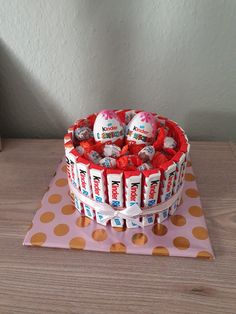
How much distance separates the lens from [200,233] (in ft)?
1.61

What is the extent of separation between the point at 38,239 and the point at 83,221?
84 mm

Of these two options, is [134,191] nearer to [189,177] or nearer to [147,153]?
[147,153]

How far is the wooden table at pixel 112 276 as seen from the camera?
0.40 metres

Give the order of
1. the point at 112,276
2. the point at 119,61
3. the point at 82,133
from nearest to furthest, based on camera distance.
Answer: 1. the point at 112,276
2. the point at 82,133
3. the point at 119,61

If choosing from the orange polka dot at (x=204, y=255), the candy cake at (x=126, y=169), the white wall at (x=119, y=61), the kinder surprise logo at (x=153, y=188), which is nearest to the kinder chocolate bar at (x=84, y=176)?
the candy cake at (x=126, y=169)

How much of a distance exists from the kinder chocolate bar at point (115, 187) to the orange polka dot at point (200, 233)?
0.14 m

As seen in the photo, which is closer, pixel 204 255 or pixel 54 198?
pixel 204 255

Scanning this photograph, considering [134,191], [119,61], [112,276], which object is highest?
[119,61]

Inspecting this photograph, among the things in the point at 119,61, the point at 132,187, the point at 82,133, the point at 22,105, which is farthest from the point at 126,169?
the point at 22,105

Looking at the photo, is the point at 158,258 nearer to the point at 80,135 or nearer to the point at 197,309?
the point at 197,309

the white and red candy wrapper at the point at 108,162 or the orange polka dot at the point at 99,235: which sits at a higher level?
the white and red candy wrapper at the point at 108,162

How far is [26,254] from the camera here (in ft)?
Result: 1.55

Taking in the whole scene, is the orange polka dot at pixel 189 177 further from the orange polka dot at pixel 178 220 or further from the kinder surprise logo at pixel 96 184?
the kinder surprise logo at pixel 96 184

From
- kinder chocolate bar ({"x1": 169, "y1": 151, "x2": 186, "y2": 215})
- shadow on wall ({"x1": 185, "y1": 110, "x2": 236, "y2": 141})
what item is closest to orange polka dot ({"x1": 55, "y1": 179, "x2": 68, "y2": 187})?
kinder chocolate bar ({"x1": 169, "y1": 151, "x2": 186, "y2": 215})
